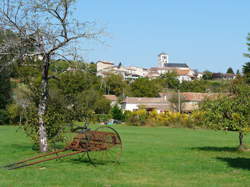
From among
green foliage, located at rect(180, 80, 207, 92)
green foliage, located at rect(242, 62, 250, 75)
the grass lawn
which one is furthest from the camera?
green foliage, located at rect(180, 80, 207, 92)

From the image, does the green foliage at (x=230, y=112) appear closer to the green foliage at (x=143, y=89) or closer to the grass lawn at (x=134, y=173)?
the grass lawn at (x=134, y=173)

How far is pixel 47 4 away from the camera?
14.9 metres

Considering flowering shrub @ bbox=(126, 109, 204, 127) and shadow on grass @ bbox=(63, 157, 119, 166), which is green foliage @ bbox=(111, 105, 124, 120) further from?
shadow on grass @ bbox=(63, 157, 119, 166)

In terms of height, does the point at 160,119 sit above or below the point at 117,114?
below

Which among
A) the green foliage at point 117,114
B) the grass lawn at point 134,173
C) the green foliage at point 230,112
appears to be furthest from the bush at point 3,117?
the grass lawn at point 134,173

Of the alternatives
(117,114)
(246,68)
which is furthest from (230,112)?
(117,114)

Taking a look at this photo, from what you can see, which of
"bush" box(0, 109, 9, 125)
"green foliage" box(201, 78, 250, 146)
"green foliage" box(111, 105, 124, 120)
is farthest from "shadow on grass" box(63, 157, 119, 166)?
"green foliage" box(111, 105, 124, 120)

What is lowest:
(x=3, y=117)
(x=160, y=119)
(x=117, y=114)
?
(x=160, y=119)

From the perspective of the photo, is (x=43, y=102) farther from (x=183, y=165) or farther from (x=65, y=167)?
(x=183, y=165)

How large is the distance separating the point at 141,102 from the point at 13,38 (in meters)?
78.8

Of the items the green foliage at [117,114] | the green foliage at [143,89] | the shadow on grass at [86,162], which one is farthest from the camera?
the green foliage at [143,89]

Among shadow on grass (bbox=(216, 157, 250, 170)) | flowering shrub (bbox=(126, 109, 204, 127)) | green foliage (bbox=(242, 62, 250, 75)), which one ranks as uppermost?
green foliage (bbox=(242, 62, 250, 75))

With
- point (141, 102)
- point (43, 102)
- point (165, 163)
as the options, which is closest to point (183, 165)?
point (165, 163)

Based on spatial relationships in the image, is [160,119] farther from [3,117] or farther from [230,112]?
[230,112]
